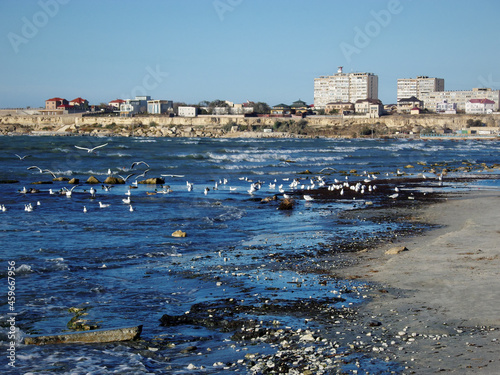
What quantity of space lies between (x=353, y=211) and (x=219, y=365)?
1531 centimetres

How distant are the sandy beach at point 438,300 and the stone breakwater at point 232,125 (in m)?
126

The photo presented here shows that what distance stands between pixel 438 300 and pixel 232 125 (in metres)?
144

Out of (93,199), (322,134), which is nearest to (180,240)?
(93,199)

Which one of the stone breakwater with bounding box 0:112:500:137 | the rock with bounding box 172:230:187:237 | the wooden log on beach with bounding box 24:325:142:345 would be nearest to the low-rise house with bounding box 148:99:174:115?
the stone breakwater with bounding box 0:112:500:137

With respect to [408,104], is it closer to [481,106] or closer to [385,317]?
[481,106]

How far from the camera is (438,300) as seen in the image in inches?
364

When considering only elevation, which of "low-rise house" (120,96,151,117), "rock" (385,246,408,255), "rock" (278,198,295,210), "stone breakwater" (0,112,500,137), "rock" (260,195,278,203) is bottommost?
"rock" (260,195,278,203)

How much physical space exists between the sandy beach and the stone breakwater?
126 meters

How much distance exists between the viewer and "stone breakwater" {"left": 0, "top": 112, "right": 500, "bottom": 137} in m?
142

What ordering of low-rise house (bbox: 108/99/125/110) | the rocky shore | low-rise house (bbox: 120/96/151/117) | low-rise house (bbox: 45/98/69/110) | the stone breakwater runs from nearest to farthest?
the rocky shore → the stone breakwater → low-rise house (bbox: 120/96/151/117) → low-rise house (bbox: 45/98/69/110) → low-rise house (bbox: 108/99/125/110)

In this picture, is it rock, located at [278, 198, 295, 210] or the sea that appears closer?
the sea

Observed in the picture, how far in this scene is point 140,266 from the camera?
12.7 meters

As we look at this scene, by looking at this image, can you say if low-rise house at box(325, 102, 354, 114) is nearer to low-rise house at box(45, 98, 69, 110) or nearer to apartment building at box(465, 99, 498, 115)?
apartment building at box(465, 99, 498, 115)

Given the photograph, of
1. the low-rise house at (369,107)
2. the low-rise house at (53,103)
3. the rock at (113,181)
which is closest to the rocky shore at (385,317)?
the rock at (113,181)
